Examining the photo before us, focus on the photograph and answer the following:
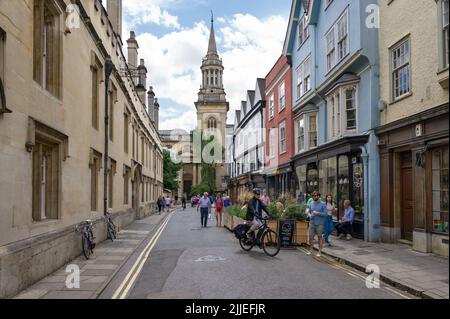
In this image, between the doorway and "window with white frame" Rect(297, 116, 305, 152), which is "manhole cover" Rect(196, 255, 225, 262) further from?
"window with white frame" Rect(297, 116, 305, 152)

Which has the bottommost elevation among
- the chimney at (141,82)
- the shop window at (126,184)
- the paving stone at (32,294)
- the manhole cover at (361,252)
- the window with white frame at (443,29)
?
the manhole cover at (361,252)

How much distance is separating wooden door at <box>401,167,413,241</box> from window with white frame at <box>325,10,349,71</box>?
214 inches

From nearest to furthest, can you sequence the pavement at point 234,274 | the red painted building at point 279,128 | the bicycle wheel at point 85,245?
1. the pavement at point 234,274
2. the bicycle wheel at point 85,245
3. the red painted building at point 279,128

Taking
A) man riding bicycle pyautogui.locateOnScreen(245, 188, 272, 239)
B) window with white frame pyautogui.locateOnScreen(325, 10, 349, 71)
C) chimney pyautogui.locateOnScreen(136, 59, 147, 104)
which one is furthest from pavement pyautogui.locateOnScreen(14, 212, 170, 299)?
chimney pyautogui.locateOnScreen(136, 59, 147, 104)

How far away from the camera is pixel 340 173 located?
1861 cm

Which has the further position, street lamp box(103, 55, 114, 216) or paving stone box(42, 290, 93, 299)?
street lamp box(103, 55, 114, 216)

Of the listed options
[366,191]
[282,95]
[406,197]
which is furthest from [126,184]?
[406,197]

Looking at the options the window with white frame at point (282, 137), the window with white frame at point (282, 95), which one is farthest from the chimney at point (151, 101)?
the window with white frame at point (282, 137)

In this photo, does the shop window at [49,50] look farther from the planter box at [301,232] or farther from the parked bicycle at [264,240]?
the planter box at [301,232]

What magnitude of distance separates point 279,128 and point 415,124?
17.4 metres

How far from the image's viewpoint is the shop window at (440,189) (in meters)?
12.0

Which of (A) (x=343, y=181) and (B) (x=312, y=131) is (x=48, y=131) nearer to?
(A) (x=343, y=181)

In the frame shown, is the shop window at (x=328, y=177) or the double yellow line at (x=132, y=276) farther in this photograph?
the shop window at (x=328, y=177)

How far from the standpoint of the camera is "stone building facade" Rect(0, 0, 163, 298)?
8.11 metres
